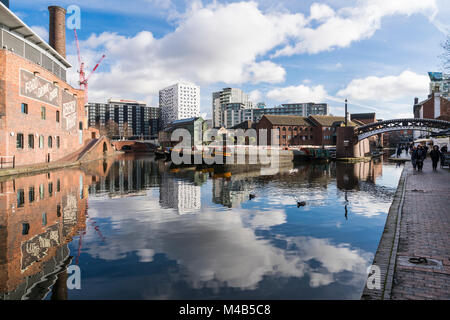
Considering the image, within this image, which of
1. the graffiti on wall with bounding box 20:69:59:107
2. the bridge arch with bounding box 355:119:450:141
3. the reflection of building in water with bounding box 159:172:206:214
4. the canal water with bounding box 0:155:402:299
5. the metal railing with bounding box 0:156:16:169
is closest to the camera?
the canal water with bounding box 0:155:402:299

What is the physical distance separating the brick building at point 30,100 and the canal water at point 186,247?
53.4 feet

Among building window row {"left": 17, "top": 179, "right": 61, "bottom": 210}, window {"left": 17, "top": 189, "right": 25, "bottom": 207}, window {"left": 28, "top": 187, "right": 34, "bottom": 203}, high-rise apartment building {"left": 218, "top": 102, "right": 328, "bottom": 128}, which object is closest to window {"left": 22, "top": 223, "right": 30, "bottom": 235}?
building window row {"left": 17, "top": 179, "right": 61, "bottom": 210}

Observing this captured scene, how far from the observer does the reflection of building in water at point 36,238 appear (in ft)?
18.1

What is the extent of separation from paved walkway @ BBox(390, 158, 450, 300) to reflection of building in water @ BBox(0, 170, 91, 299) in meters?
5.78

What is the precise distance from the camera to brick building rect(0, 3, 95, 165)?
26766 millimetres

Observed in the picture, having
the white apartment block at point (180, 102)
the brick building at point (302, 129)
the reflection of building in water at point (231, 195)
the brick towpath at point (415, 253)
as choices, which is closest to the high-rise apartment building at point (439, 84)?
the brick building at point (302, 129)

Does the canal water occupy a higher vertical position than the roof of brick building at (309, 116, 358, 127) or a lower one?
lower

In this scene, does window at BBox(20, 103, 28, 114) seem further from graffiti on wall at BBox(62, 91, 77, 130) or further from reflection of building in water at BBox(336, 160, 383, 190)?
reflection of building in water at BBox(336, 160, 383, 190)

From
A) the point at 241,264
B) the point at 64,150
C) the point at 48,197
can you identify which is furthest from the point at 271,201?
the point at 64,150

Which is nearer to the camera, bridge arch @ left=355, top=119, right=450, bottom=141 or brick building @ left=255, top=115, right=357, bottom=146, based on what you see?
bridge arch @ left=355, top=119, right=450, bottom=141

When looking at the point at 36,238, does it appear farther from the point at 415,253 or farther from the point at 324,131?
the point at 324,131

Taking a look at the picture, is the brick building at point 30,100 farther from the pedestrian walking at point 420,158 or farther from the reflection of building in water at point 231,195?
the pedestrian walking at point 420,158
